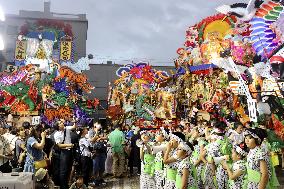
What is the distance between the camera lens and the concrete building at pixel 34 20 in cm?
3600

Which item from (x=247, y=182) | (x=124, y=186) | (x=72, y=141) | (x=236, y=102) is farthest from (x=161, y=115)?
(x=247, y=182)

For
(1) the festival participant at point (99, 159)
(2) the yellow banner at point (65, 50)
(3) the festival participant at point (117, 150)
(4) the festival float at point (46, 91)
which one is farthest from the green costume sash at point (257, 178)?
(2) the yellow banner at point (65, 50)

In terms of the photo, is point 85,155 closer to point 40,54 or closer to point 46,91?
point 46,91

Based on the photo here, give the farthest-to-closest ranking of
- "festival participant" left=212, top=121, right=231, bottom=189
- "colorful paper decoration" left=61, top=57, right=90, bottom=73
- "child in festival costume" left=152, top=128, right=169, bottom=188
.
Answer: "colorful paper decoration" left=61, top=57, right=90, bottom=73, "child in festival costume" left=152, top=128, right=169, bottom=188, "festival participant" left=212, top=121, right=231, bottom=189

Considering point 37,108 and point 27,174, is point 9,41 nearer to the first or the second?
point 37,108

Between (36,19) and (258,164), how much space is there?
1369 inches

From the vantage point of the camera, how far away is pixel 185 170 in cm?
538

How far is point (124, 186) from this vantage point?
1136cm

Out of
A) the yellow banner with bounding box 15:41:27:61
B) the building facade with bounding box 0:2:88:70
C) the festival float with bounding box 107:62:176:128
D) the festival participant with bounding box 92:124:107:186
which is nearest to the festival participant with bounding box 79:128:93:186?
the festival participant with bounding box 92:124:107:186

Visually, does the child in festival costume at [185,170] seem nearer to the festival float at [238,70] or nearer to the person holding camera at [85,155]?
the festival float at [238,70]

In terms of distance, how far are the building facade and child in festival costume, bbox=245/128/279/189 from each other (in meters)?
32.6

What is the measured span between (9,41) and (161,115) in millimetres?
20407

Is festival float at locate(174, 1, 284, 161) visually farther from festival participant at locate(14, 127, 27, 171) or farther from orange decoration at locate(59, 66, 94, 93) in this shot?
orange decoration at locate(59, 66, 94, 93)

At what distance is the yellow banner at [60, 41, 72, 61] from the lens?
31.6m
